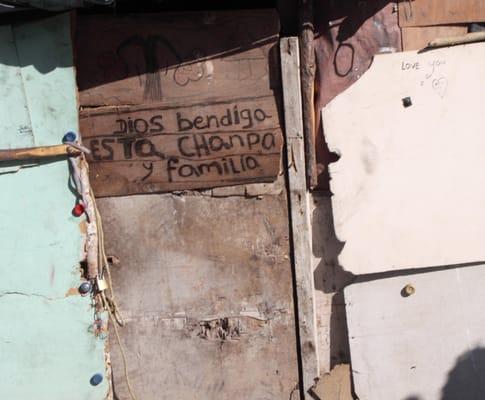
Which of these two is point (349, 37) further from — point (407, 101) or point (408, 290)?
point (408, 290)

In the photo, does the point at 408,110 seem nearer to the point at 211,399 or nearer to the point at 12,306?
the point at 211,399

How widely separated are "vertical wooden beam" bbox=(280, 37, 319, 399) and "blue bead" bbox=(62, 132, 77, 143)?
1188mm

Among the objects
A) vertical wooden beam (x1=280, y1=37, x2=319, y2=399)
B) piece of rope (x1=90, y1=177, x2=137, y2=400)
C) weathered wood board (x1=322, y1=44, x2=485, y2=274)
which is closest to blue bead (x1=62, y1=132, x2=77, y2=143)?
piece of rope (x1=90, y1=177, x2=137, y2=400)

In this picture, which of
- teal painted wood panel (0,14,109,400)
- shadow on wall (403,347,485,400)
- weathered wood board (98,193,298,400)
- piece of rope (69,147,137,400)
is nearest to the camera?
teal painted wood panel (0,14,109,400)

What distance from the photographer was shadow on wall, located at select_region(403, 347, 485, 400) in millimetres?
3395

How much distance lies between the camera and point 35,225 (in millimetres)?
3055

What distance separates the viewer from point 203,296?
10.9ft

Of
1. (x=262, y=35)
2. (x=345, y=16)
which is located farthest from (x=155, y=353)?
(x=345, y=16)

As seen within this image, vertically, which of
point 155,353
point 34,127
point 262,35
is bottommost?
point 155,353

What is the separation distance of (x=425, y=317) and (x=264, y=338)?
99cm

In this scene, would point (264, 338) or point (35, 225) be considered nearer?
point (35, 225)

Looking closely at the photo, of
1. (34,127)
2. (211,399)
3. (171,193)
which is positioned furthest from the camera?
(211,399)

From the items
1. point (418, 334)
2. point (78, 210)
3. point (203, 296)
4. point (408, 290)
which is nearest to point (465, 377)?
point (418, 334)

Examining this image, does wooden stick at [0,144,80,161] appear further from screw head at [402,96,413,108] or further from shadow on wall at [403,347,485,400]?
shadow on wall at [403,347,485,400]
